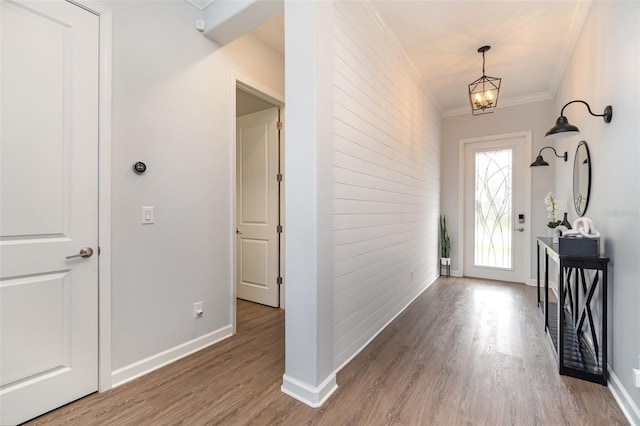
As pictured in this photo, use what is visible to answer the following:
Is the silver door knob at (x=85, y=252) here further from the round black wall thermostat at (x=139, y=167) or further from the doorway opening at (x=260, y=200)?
the doorway opening at (x=260, y=200)

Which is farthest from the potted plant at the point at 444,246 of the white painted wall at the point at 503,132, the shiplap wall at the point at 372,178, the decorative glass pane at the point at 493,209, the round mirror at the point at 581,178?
the round mirror at the point at 581,178

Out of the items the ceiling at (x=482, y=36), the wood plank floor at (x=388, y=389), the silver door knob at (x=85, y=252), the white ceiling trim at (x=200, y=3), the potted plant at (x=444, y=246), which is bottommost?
the wood plank floor at (x=388, y=389)

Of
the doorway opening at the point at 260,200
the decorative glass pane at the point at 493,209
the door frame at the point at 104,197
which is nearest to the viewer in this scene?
the door frame at the point at 104,197

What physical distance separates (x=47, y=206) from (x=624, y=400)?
3.45 m

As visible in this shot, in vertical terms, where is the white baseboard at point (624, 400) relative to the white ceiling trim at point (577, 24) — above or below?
below

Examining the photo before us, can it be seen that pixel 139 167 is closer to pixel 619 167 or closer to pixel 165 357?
pixel 165 357

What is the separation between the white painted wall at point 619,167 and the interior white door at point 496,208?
2.25 metres

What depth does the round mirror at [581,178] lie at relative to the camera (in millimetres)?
2494

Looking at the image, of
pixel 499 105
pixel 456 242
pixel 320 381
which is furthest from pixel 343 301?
pixel 499 105

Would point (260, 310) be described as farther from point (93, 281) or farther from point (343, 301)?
point (93, 281)

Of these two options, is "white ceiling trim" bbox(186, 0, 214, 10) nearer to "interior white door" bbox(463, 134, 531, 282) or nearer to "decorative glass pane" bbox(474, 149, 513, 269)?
"interior white door" bbox(463, 134, 531, 282)

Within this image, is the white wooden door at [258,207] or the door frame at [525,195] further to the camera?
the door frame at [525,195]

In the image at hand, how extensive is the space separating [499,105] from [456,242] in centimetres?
228

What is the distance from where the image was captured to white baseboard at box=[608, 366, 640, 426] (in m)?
1.57
